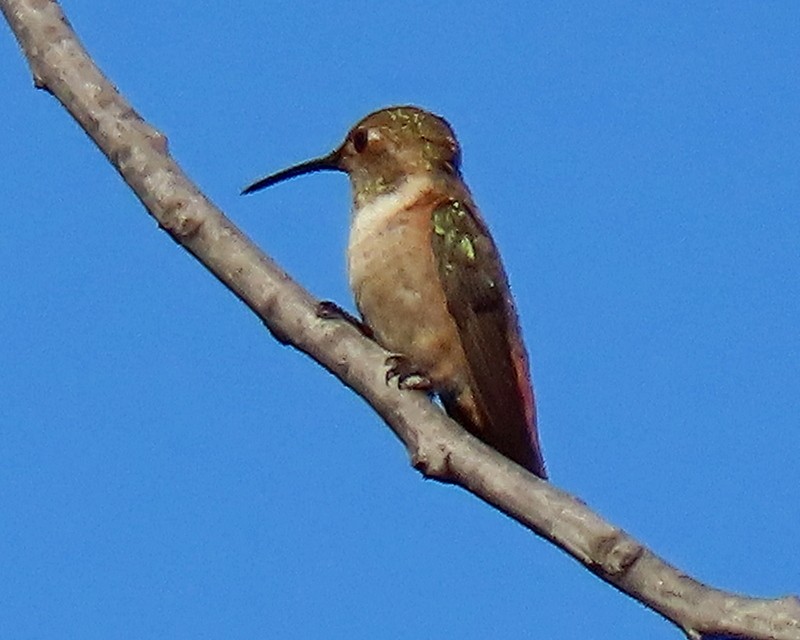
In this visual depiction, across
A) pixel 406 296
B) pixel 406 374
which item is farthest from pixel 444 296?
pixel 406 374

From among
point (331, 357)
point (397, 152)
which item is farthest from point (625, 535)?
point (397, 152)

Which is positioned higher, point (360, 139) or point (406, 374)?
point (360, 139)

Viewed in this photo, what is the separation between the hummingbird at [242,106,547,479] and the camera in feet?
19.2

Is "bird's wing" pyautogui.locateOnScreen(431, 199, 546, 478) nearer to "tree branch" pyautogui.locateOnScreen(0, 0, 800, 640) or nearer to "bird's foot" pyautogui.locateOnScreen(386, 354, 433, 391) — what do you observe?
"bird's foot" pyautogui.locateOnScreen(386, 354, 433, 391)

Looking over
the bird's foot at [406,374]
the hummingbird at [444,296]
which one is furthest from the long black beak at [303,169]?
the bird's foot at [406,374]

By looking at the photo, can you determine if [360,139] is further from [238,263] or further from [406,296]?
[238,263]

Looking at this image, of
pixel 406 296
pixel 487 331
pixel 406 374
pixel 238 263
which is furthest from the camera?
pixel 487 331

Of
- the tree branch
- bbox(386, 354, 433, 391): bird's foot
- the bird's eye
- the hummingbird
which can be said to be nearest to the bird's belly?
the hummingbird

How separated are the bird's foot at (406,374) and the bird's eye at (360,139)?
1.79 metres

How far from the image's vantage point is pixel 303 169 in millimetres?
6520

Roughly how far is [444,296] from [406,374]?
143 cm

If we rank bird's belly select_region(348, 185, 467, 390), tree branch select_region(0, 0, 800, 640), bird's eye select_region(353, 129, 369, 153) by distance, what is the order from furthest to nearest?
bird's eye select_region(353, 129, 369, 153) < bird's belly select_region(348, 185, 467, 390) < tree branch select_region(0, 0, 800, 640)

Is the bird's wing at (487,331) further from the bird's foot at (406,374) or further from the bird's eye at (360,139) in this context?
the bird's foot at (406,374)

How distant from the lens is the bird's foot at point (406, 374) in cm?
435
